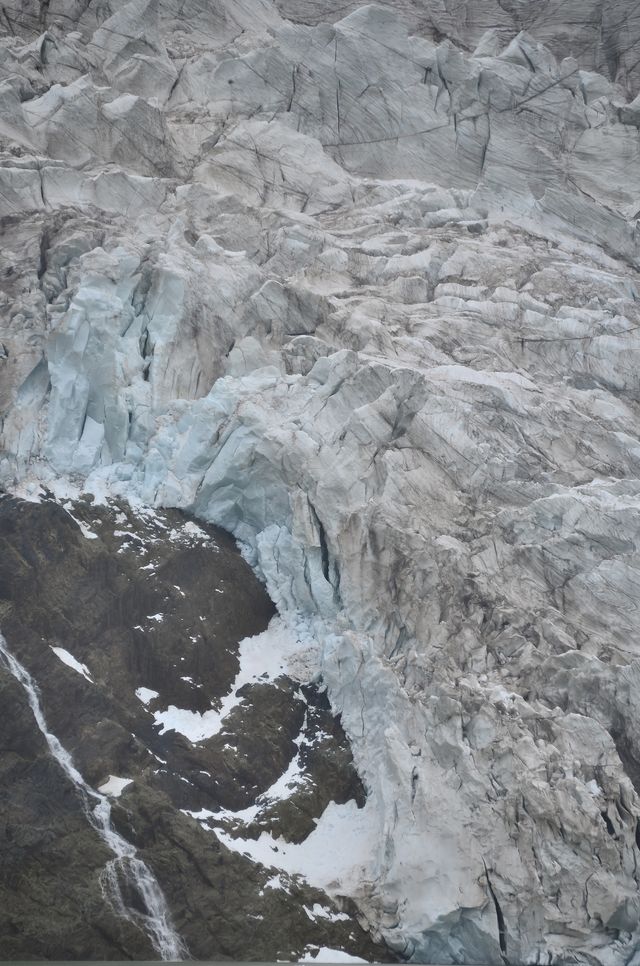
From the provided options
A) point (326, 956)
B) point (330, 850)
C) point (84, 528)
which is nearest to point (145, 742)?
point (330, 850)

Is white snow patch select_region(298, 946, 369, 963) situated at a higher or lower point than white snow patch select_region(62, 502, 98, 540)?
lower

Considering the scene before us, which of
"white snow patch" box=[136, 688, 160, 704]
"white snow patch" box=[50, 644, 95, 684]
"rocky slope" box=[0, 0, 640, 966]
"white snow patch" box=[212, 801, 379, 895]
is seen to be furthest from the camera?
"white snow patch" box=[136, 688, 160, 704]

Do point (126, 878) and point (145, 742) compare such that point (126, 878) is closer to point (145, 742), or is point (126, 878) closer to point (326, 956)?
point (145, 742)

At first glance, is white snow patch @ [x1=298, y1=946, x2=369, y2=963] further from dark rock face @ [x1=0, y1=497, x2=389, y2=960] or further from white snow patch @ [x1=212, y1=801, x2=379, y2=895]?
white snow patch @ [x1=212, y1=801, x2=379, y2=895]

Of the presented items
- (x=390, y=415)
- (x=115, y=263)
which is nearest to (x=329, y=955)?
(x=390, y=415)

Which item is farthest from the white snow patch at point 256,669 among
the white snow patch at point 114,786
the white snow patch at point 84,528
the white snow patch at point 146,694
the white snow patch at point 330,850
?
the white snow patch at point 84,528

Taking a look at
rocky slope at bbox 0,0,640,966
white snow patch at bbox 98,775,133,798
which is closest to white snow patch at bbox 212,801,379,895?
rocky slope at bbox 0,0,640,966
